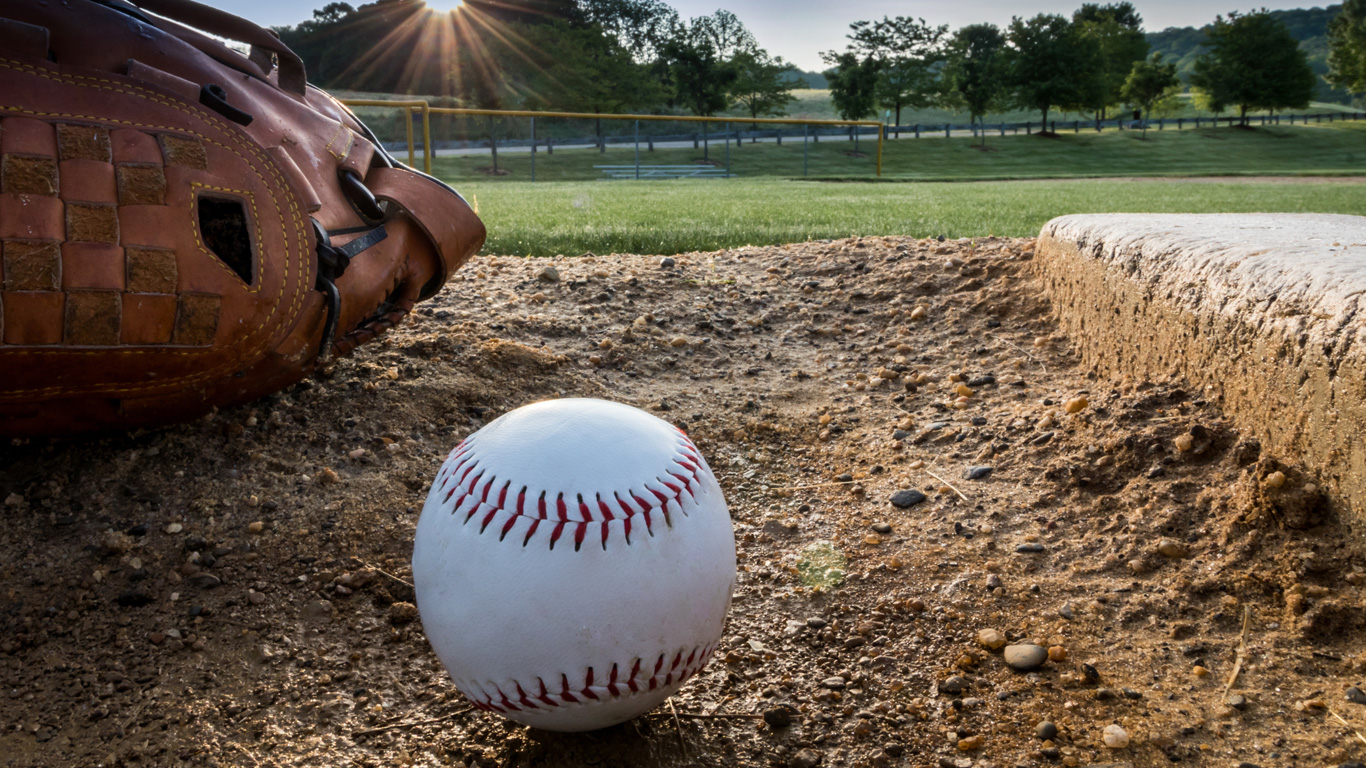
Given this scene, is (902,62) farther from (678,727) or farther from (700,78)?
(678,727)

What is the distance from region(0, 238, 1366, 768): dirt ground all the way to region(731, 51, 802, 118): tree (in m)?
45.1

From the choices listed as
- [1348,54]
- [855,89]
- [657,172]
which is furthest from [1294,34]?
[657,172]

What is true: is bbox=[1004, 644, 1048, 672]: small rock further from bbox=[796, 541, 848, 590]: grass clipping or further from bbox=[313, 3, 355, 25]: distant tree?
bbox=[313, 3, 355, 25]: distant tree

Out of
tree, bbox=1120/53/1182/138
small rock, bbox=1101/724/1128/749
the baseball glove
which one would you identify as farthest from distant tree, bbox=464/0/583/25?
small rock, bbox=1101/724/1128/749

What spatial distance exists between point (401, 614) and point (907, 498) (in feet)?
5.46

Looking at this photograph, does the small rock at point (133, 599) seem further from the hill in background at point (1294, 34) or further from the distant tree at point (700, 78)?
the hill in background at point (1294, 34)

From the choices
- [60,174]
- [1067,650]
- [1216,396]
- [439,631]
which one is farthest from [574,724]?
[1216,396]

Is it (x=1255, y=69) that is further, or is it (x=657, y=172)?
(x=1255, y=69)

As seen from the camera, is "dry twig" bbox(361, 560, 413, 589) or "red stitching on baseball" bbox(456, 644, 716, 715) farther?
"dry twig" bbox(361, 560, 413, 589)

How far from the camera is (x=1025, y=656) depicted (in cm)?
205

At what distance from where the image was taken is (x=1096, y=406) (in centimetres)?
300

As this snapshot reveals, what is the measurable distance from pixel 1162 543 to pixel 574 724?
1.67 m

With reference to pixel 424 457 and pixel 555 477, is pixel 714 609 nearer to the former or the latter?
pixel 555 477

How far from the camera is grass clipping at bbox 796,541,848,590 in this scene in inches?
98.7
